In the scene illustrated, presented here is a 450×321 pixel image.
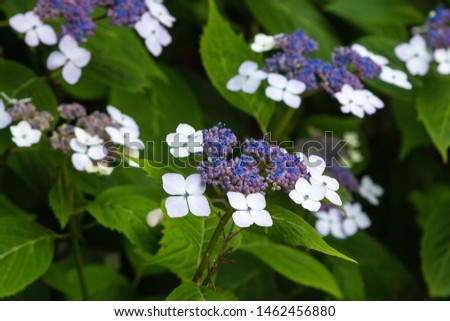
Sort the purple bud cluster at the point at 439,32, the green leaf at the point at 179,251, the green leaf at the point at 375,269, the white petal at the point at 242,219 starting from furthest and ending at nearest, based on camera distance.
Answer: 1. the green leaf at the point at 375,269
2. the purple bud cluster at the point at 439,32
3. the green leaf at the point at 179,251
4. the white petal at the point at 242,219

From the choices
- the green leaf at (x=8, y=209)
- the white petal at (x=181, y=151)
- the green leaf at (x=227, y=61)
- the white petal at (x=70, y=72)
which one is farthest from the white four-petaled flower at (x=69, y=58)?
the white petal at (x=181, y=151)

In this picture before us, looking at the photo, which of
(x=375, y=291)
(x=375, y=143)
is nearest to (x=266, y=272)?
(x=375, y=291)

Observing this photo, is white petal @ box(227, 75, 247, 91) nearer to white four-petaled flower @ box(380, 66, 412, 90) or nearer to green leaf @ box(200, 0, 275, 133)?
green leaf @ box(200, 0, 275, 133)

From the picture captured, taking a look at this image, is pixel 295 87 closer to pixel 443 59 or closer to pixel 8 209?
pixel 443 59

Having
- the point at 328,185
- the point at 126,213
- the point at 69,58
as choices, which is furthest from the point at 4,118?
the point at 328,185

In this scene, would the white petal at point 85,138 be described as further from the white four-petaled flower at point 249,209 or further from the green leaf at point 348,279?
the green leaf at point 348,279
